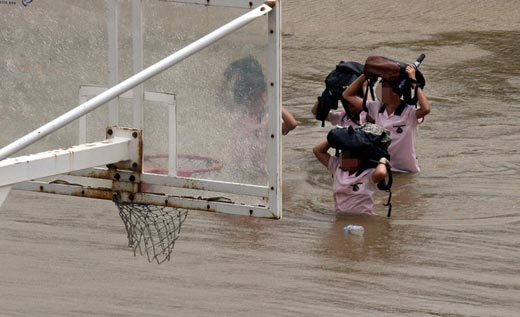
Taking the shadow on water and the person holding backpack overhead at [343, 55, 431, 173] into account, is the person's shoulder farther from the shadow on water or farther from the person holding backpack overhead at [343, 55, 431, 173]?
the shadow on water

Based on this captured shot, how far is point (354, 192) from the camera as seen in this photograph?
1024 cm

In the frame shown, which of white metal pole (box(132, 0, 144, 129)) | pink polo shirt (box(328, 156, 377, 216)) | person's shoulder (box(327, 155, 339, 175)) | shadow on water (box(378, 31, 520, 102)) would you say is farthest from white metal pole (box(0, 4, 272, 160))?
shadow on water (box(378, 31, 520, 102))

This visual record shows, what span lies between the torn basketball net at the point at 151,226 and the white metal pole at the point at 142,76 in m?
1.05

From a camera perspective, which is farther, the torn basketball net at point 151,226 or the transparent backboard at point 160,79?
the torn basketball net at point 151,226

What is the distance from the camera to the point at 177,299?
8.41 metres

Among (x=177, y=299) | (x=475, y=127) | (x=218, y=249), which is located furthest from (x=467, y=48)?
(x=177, y=299)

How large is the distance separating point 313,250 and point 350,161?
1053 mm

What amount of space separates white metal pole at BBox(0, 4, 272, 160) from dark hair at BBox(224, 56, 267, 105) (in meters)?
0.32

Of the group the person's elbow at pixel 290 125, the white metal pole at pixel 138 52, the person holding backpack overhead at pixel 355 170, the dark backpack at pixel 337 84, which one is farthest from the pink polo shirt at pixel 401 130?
the white metal pole at pixel 138 52

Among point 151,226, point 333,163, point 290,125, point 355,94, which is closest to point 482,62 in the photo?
point 355,94

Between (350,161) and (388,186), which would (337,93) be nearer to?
(350,161)

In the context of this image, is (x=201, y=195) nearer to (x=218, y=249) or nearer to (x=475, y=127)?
(x=218, y=249)

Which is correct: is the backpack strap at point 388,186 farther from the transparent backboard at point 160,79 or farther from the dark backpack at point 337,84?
the transparent backboard at point 160,79

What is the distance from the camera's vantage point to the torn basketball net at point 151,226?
8430 millimetres
